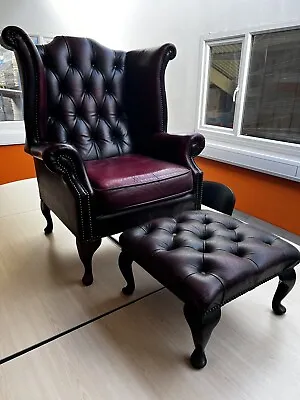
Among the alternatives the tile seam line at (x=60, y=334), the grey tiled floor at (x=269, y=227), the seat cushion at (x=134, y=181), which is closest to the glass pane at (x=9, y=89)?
the seat cushion at (x=134, y=181)

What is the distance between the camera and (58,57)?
177 cm

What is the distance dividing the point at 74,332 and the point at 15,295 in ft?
1.26

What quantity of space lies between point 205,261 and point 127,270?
0.43 meters

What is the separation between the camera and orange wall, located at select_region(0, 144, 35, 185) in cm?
286

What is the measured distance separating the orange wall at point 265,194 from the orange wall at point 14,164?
183 centimetres

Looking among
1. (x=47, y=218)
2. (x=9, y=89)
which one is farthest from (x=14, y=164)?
(x=47, y=218)

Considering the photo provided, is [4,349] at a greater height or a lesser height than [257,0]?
lesser

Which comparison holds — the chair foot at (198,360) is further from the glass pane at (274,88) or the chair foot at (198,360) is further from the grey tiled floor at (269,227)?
the glass pane at (274,88)

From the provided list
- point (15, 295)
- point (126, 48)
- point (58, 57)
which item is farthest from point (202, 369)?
point (126, 48)

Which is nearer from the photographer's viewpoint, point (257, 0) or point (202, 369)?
point (202, 369)

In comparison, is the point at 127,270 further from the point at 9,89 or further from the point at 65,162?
the point at 9,89

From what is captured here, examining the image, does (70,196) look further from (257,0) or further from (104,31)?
(104,31)

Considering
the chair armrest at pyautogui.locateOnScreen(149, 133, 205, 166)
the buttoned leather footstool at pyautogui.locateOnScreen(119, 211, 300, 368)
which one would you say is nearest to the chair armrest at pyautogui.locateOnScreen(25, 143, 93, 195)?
the buttoned leather footstool at pyautogui.locateOnScreen(119, 211, 300, 368)

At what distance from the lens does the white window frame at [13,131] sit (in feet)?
9.19
